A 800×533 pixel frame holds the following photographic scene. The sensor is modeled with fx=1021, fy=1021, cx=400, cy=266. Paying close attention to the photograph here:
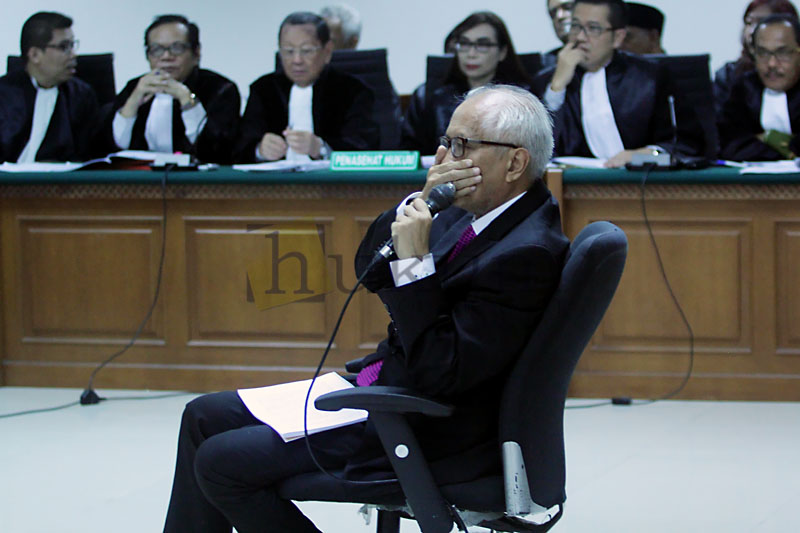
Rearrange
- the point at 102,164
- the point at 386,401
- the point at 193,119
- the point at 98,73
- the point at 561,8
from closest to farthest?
1. the point at 386,401
2. the point at 102,164
3. the point at 193,119
4. the point at 98,73
5. the point at 561,8

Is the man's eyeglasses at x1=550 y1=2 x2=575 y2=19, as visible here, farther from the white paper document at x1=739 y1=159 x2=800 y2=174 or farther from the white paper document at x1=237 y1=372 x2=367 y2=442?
the white paper document at x1=237 y1=372 x2=367 y2=442

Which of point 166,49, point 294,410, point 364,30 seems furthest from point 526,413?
point 364,30

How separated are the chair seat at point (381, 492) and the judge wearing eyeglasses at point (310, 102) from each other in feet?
10.1

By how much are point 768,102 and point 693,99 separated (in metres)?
0.38

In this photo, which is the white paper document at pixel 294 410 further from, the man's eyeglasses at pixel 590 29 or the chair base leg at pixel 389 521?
the man's eyeglasses at pixel 590 29

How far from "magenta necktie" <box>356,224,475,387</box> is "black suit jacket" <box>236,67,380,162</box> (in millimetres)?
2947

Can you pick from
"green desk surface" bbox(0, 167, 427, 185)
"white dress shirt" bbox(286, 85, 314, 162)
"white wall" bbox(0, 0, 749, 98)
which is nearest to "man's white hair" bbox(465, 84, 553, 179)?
"green desk surface" bbox(0, 167, 427, 185)

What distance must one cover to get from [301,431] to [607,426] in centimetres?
200

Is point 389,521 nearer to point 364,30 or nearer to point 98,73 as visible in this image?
point 98,73

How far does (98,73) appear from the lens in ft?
17.3

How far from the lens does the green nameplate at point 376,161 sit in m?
4.01

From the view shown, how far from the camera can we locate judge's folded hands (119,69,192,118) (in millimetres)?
4840

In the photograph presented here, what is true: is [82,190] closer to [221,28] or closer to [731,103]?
[731,103]

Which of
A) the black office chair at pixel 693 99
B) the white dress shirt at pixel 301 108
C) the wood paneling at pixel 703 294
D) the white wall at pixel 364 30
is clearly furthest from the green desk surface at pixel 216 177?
the white wall at pixel 364 30
